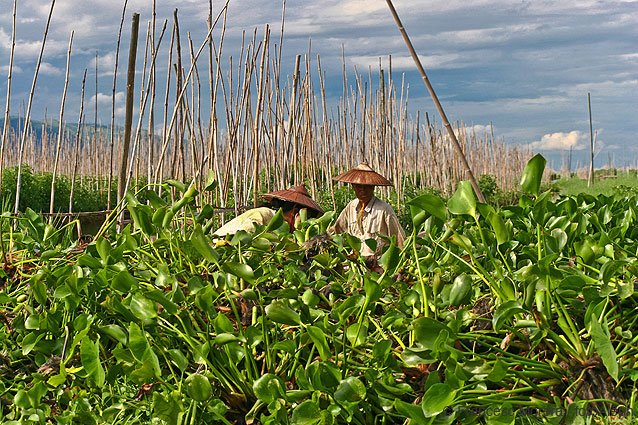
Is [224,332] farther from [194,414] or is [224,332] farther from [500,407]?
[500,407]

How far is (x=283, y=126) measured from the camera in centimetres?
501

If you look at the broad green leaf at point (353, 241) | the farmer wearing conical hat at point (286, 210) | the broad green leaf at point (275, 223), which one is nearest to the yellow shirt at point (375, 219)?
the farmer wearing conical hat at point (286, 210)

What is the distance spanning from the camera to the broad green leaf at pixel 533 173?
85 centimetres

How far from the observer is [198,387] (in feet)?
2.52

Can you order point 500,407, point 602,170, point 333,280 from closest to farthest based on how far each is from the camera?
point 500,407, point 333,280, point 602,170

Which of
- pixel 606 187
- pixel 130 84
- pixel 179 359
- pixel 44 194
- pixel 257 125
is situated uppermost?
pixel 130 84

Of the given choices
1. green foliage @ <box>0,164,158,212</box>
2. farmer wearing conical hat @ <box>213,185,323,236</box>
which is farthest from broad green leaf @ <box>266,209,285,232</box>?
green foliage @ <box>0,164,158,212</box>

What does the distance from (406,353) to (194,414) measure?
0.29 metres

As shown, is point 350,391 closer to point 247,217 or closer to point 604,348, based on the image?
point 604,348

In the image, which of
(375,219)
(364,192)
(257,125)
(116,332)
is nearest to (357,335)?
(116,332)

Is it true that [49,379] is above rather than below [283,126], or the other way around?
below

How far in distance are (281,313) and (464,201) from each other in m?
0.33

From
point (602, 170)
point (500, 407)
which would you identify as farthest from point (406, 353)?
point (602, 170)

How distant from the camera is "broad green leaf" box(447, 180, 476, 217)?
2.86 ft
